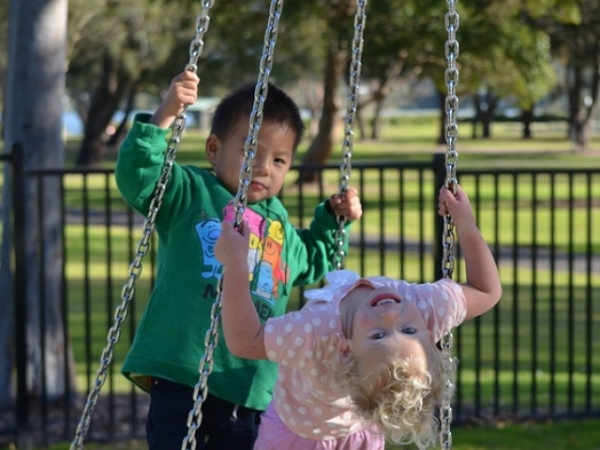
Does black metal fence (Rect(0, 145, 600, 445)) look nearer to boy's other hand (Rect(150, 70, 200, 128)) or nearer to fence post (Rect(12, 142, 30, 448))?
fence post (Rect(12, 142, 30, 448))

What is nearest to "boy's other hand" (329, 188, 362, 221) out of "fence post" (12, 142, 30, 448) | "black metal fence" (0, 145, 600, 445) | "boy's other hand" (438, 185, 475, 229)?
"boy's other hand" (438, 185, 475, 229)

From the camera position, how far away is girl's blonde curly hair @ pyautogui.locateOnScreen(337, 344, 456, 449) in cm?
236

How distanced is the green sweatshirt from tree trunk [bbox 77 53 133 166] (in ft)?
122

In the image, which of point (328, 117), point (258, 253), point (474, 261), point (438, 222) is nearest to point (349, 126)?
point (258, 253)

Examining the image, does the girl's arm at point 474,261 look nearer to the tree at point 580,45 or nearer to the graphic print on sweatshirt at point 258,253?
the graphic print on sweatshirt at point 258,253

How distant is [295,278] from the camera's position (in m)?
3.46

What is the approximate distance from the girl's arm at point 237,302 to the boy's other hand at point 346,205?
3.04 ft

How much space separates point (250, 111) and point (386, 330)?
992 millimetres

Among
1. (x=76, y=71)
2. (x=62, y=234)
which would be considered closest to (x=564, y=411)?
(x=62, y=234)

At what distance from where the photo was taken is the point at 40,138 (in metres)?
6.49

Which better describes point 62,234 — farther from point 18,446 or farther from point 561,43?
point 561,43

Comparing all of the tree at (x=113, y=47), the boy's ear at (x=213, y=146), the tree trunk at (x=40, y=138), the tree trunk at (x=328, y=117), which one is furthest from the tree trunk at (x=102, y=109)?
the boy's ear at (x=213, y=146)

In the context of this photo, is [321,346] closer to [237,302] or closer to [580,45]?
[237,302]

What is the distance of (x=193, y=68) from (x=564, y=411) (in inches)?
165
